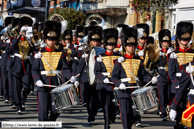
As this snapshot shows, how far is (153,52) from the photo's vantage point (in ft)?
30.8

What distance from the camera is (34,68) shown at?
301 inches

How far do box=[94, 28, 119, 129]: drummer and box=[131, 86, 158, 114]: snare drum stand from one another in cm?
104

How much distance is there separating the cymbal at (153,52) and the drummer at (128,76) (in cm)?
167

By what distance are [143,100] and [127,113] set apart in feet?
1.77

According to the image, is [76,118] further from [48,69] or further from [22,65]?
[48,69]

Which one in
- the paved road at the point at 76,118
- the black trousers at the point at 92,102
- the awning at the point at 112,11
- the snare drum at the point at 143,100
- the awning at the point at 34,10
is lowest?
the paved road at the point at 76,118

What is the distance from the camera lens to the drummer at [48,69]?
7352mm

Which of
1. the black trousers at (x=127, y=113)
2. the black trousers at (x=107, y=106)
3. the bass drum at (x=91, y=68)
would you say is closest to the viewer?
the black trousers at (x=127, y=113)

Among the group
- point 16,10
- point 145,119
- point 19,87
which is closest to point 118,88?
point 145,119

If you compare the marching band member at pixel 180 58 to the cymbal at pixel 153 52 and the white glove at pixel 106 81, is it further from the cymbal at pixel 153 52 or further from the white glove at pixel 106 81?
the cymbal at pixel 153 52

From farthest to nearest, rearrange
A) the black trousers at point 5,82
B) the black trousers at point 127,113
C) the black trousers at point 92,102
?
the black trousers at point 5,82 → the black trousers at point 92,102 → the black trousers at point 127,113

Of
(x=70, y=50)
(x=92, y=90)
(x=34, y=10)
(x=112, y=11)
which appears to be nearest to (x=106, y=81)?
(x=92, y=90)

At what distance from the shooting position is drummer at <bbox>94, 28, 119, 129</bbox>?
26.1 feet

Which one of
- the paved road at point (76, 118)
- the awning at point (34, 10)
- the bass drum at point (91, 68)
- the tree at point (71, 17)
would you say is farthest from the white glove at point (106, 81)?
the awning at point (34, 10)
